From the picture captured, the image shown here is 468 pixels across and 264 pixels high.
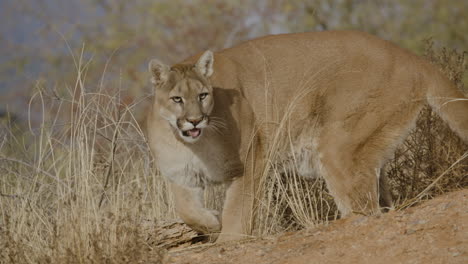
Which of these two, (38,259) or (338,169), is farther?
(338,169)

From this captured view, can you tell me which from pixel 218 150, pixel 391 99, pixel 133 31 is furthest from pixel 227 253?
pixel 133 31

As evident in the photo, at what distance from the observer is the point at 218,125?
5.47 meters

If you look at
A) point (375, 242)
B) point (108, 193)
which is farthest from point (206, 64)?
point (375, 242)

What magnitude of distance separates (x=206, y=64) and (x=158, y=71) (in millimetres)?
392

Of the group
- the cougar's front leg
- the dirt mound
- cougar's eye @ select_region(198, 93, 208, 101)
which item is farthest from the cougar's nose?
the dirt mound

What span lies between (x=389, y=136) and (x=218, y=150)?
4.61 ft

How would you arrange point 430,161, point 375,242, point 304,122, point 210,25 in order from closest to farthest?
point 375,242 → point 304,122 → point 430,161 → point 210,25

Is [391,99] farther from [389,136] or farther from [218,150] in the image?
[218,150]

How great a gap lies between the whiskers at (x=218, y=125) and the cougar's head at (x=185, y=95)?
96 millimetres

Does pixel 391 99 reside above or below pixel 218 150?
above

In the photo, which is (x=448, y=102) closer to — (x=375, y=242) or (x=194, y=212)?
(x=375, y=242)

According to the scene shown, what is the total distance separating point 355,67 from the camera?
579 centimetres

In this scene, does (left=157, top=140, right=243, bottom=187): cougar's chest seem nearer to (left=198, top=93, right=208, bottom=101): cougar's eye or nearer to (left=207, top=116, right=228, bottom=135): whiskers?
(left=207, top=116, right=228, bottom=135): whiskers

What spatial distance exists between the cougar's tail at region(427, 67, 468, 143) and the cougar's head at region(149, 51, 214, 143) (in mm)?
1823
